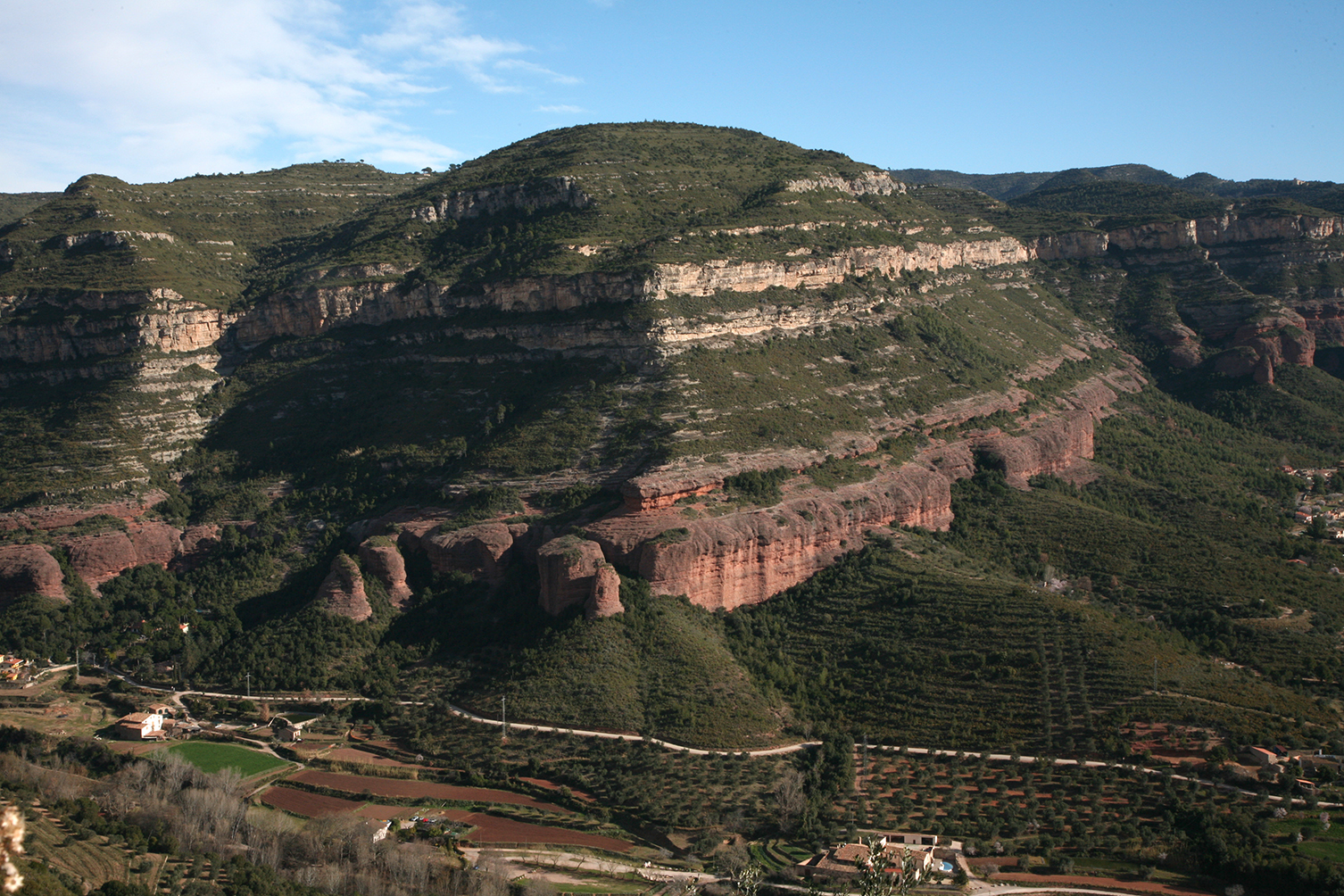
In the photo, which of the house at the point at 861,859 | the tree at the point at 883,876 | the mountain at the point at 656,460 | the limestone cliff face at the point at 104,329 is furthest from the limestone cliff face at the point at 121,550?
the tree at the point at 883,876

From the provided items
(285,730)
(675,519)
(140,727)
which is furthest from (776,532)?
(140,727)

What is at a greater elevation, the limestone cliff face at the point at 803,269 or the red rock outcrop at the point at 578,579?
the limestone cliff face at the point at 803,269

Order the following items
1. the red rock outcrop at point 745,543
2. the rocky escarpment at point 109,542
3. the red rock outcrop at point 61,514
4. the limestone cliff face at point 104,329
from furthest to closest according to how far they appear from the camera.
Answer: the limestone cliff face at point 104,329 → the red rock outcrop at point 61,514 → the rocky escarpment at point 109,542 → the red rock outcrop at point 745,543

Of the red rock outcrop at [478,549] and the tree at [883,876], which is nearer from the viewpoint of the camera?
the tree at [883,876]

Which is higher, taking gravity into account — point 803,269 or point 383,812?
point 803,269

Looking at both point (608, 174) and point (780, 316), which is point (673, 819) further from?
point (608, 174)

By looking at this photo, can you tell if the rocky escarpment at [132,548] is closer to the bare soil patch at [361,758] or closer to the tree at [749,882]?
the bare soil patch at [361,758]

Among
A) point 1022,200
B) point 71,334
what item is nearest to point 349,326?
point 71,334

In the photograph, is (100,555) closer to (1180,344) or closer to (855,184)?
(855,184)
